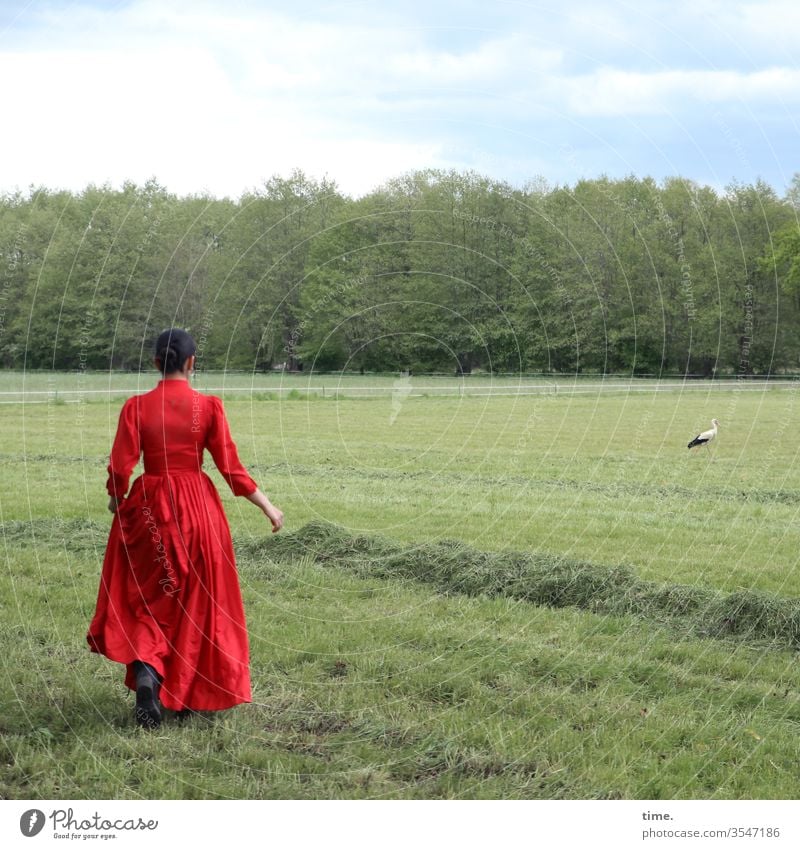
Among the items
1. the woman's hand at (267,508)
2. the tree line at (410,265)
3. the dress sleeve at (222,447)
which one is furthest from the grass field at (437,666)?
the tree line at (410,265)

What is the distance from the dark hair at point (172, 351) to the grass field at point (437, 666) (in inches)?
79.0

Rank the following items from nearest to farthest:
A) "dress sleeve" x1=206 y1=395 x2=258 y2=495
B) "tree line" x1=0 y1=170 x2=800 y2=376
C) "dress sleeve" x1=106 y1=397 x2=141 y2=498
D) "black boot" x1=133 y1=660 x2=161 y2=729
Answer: "black boot" x1=133 y1=660 x2=161 y2=729 < "dress sleeve" x1=106 y1=397 x2=141 y2=498 < "dress sleeve" x1=206 y1=395 x2=258 y2=495 < "tree line" x1=0 y1=170 x2=800 y2=376

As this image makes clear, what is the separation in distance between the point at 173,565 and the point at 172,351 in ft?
3.94

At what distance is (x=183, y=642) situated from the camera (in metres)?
5.59

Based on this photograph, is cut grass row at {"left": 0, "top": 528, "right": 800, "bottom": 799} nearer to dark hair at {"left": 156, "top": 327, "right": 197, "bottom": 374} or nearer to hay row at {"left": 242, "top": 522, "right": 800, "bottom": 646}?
hay row at {"left": 242, "top": 522, "right": 800, "bottom": 646}

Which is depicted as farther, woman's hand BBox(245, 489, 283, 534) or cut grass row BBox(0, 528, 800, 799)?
woman's hand BBox(245, 489, 283, 534)

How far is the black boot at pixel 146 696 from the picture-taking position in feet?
17.9

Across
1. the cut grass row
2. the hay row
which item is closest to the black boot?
the cut grass row

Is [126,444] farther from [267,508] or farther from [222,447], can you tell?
[267,508]

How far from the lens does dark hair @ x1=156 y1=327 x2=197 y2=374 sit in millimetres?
5582

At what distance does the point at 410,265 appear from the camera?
56.5ft

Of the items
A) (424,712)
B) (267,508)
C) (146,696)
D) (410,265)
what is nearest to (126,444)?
(267,508)

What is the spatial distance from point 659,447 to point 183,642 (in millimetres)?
18061

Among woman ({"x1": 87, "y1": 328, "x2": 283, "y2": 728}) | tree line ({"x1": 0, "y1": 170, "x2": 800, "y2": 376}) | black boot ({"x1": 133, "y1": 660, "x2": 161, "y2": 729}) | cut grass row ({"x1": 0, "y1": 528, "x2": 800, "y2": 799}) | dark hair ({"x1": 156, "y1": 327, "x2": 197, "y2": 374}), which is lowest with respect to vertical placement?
cut grass row ({"x1": 0, "y1": 528, "x2": 800, "y2": 799})
